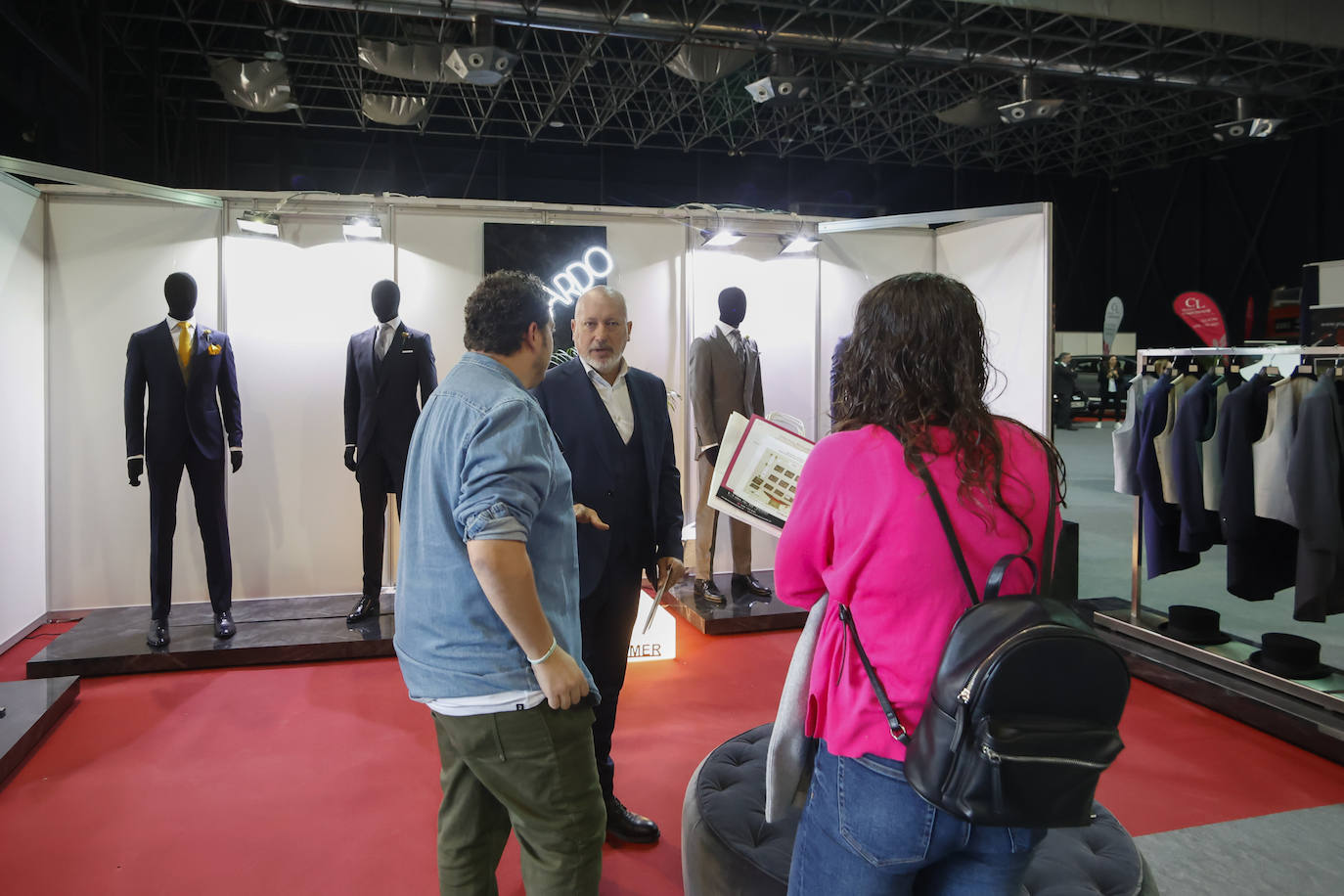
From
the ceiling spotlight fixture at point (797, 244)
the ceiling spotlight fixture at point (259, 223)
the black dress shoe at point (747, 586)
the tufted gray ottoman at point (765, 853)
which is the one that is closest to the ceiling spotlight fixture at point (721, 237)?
the ceiling spotlight fixture at point (797, 244)

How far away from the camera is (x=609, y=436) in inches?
95.9

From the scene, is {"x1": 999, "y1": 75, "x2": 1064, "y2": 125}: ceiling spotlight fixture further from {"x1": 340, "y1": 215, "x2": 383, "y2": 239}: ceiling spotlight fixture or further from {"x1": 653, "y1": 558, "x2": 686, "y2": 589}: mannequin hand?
{"x1": 653, "y1": 558, "x2": 686, "y2": 589}: mannequin hand

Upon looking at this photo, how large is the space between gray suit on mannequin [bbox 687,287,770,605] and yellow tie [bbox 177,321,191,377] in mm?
2685

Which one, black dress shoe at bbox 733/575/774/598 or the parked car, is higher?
the parked car

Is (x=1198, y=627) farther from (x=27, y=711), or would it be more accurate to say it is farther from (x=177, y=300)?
(x=177, y=300)

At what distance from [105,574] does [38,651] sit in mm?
717

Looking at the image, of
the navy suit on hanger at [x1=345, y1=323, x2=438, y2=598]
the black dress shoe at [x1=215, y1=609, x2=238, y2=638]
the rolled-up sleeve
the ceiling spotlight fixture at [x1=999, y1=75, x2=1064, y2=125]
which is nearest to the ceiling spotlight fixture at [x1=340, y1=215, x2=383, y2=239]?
the navy suit on hanger at [x1=345, y1=323, x2=438, y2=598]

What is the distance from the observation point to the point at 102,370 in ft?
16.3

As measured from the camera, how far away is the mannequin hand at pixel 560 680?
142 centimetres

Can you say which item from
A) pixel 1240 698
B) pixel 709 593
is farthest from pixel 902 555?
pixel 709 593

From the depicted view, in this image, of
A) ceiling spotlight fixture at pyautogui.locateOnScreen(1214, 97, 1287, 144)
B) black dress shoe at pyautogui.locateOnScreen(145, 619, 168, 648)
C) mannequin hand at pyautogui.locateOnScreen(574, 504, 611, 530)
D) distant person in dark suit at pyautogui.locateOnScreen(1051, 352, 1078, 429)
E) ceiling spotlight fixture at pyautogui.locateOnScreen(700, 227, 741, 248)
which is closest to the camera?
mannequin hand at pyautogui.locateOnScreen(574, 504, 611, 530)

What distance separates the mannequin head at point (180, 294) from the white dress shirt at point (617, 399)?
9.27 feet

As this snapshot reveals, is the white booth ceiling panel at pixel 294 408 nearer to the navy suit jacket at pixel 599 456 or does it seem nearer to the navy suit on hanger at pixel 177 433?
the navy suit on hanger at pixel 177 433

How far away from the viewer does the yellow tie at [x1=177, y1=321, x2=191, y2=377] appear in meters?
4.25
